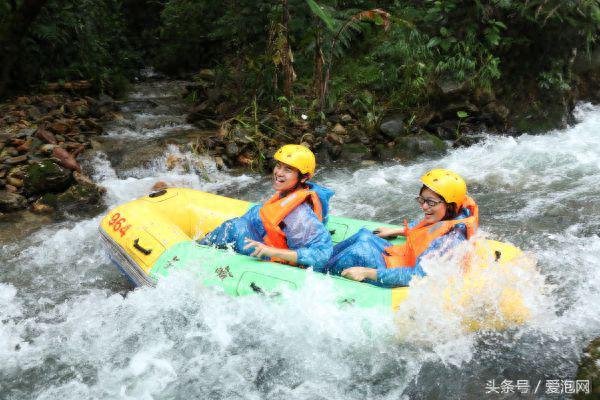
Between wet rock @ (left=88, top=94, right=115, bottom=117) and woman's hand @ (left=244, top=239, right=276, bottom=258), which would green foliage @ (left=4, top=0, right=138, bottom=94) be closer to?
wet rock @ (left=88, top=94, right=115, bottom=117)

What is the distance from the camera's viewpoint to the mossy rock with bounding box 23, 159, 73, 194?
6.04m

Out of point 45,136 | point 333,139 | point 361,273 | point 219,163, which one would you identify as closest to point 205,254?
point 361,273

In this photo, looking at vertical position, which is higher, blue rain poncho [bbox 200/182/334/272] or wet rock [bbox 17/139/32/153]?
blue rain poncho [bbox 200/182/334/272]

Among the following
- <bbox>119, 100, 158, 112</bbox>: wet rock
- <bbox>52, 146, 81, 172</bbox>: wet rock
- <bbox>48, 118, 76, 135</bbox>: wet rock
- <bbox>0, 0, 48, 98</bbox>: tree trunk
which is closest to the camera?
<bbox>52, 146, 81, 172</bbox>: wet rock

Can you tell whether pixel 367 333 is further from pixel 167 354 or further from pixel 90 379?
pixel 90 379

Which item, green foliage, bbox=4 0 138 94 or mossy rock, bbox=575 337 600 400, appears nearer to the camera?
mossy rock, bbox=575 337 600 400

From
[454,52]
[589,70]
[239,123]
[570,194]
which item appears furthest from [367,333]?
[589,70]

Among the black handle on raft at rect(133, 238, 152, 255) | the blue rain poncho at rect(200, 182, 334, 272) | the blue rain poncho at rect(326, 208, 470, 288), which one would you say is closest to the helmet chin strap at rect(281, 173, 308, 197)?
Answer: the blue rain poncho at rect(200, 182, 334, 272)

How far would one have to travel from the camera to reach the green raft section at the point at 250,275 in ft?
11.1

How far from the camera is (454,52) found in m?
7.92

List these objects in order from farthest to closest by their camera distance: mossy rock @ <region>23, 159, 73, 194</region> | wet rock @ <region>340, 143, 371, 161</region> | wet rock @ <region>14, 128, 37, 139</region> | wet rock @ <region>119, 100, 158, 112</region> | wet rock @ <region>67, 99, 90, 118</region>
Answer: wet rock @ <region>119, 100, 158, 112</region>, wet rock @ <region>67, 99, 90, 118</region>, wet rock @ <region>340, 143, 371, 161</region>, wet rock @ <region>14, 128, 37, 139</region>, mossy rock @ <region>23, 159, 73, 194</region>

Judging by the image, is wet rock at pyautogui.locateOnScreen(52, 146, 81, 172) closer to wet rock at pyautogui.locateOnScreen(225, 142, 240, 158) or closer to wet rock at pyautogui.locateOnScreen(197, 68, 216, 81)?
wet rock at pyautogui.locateOnScreen(225, 142, 240, 158)

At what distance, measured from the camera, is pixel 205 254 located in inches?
156

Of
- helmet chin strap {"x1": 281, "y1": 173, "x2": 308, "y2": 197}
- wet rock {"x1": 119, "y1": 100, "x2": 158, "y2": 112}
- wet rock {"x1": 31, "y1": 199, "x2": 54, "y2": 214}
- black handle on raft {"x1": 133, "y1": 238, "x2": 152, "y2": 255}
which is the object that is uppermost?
helmet chin strap {"x1": 281, "y1": 173, "x2": 308, "y2": 197}
